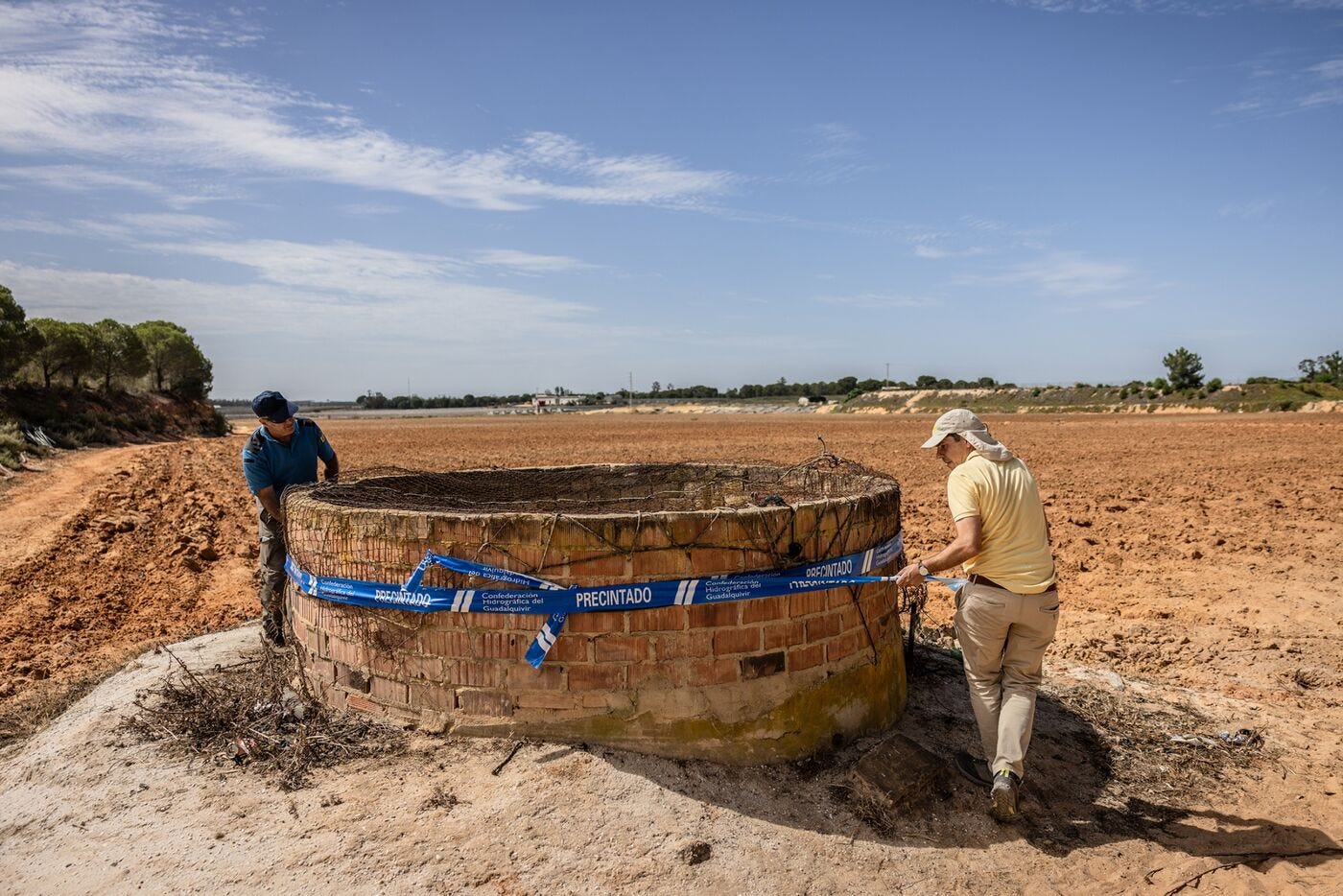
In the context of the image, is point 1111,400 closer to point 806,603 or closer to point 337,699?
point 806,603

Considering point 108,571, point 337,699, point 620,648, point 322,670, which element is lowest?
point 108,571

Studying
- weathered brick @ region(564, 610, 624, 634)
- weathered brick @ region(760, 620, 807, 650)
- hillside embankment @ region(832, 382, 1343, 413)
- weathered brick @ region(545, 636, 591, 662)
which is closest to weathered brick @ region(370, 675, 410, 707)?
weathered brick @ region(545, 636, 591, 662)

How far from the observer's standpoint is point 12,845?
11.9 feet

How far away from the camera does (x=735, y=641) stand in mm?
4148

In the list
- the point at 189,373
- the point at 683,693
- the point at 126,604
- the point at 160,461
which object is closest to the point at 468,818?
the point at 683,693

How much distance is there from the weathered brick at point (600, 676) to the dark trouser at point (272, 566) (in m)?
2.75

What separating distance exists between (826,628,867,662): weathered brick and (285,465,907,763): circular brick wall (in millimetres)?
11

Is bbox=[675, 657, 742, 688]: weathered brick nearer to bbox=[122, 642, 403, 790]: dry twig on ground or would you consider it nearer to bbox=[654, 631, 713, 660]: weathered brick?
bbox=[654, 631, 713, 660]: weathered brick

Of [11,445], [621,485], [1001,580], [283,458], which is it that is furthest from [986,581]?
[11,445]

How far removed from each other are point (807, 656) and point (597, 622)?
1.16 meters

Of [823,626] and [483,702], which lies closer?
[483,702]

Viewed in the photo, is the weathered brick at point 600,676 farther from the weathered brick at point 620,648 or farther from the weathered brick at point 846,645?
the weathered brick at point 846,645

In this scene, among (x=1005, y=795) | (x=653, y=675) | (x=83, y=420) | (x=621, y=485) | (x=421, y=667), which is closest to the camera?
(x=1005, y=795)

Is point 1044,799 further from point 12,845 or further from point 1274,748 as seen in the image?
point 12,845
